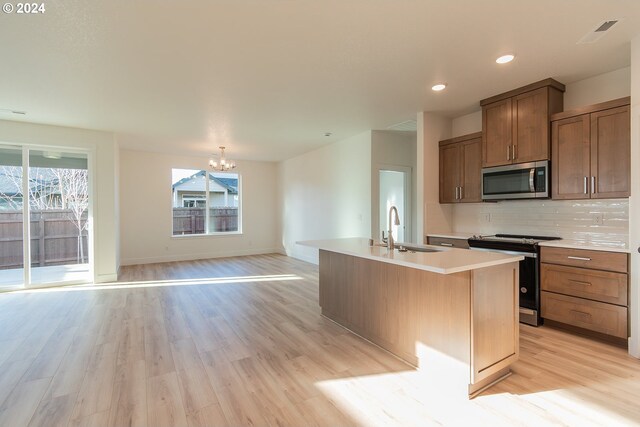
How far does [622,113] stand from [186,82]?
4.30 m

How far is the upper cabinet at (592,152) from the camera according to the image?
9.26ft

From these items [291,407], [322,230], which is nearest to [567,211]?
[291,407]

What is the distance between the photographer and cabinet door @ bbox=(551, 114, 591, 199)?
3.05m

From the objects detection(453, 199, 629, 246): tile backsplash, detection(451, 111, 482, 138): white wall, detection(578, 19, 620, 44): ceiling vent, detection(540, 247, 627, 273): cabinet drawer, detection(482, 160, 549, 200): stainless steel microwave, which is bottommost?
detection(540, 247, 627, 273): cabinet drawer

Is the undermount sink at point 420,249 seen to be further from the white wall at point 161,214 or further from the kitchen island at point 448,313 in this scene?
the white wall at point 161,214

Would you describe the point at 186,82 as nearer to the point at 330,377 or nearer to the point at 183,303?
the point at 183,303

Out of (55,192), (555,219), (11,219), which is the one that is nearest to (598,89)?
(555,219)

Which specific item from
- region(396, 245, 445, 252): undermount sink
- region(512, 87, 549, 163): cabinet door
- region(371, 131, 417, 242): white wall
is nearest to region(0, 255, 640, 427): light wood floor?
region(396, 245, 445, 252): undermount sink

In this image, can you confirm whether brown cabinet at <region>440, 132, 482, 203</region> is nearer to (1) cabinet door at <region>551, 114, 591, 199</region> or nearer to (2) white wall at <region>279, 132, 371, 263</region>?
(1) cabinet door at <region>551, 114, 591, 199</region>

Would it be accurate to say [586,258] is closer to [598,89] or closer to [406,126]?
[598,89]

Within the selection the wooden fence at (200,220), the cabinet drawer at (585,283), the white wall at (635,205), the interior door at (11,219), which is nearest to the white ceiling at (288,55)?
the white wall at (635,205)

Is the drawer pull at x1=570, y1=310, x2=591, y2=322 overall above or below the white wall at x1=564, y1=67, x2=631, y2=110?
below

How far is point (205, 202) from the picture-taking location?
8.07 metres

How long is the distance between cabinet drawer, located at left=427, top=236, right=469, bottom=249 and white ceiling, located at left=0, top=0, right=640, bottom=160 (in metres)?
1.80
